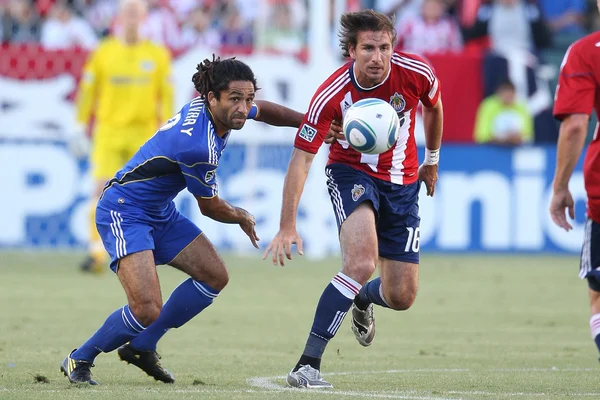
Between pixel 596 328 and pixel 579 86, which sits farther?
pixel 596 328

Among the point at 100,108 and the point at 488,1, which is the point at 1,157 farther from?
the point at 488,1

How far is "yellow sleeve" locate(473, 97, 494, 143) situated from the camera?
16969mm

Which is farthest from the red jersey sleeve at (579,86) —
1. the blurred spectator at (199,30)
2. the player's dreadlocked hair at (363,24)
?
the blurred spectator at (199,30)

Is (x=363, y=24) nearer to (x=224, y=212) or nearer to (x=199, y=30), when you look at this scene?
(x=224, y=212)

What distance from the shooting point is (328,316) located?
6730 mm

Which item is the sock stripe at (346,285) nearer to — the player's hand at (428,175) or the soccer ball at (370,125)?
the soccer ball at (370,125)

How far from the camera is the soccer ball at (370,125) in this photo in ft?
22.6

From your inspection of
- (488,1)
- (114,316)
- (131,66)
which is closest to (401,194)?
(114,316)

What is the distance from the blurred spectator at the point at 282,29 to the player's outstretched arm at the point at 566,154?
11.4 m

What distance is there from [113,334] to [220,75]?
1633 mm

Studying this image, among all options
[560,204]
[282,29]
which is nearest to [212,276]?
[560,204]

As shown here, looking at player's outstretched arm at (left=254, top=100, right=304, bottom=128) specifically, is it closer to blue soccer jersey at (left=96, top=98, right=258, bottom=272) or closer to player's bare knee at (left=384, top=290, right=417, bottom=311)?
blue soccer jersey at (left=96, top=98, right=258, bottom=272)

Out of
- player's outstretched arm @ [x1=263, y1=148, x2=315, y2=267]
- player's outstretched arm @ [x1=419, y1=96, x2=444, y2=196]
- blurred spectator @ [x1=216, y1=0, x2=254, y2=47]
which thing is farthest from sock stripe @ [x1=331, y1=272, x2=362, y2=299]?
blurred spectator @ [x1=216, y1=0, x2=254, y2=47]

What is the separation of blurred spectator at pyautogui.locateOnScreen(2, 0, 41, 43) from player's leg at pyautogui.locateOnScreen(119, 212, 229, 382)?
11.9m
